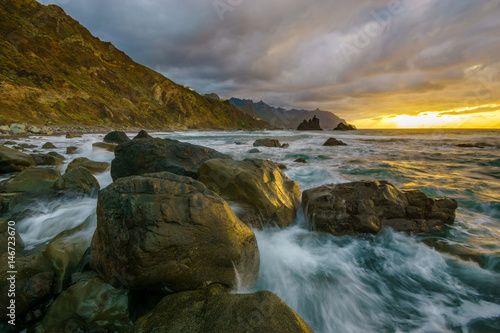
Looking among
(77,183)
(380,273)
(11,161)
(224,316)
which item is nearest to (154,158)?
(77,183)

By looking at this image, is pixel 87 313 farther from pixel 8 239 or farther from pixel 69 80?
pixel 69 80

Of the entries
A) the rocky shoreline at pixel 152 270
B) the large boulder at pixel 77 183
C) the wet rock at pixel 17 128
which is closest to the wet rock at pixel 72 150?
the large boulder at pixel 77 183

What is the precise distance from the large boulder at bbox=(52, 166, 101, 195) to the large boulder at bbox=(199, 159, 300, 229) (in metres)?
3.19

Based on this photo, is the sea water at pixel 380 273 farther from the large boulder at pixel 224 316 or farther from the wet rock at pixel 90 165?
the wet rock at pixel 90 165

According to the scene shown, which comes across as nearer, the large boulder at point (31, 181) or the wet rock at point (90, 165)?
the large boulder at point (31, 181)

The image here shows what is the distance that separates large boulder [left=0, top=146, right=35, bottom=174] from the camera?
7283 mm

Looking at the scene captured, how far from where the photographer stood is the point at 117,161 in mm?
6613

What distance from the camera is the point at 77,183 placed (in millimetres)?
5453

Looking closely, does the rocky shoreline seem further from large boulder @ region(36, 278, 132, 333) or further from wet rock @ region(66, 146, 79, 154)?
wet rock @ region(66, 146, 79, 154)

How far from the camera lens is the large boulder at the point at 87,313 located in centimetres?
221

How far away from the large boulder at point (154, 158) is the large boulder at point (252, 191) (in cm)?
127

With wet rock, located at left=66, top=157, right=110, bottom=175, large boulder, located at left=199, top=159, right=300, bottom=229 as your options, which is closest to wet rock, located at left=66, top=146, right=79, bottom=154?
wet rock, located at left=66, top=157, right=110, bottom=175

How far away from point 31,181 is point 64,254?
4456mm

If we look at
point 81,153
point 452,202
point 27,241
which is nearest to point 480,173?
point 452,202
